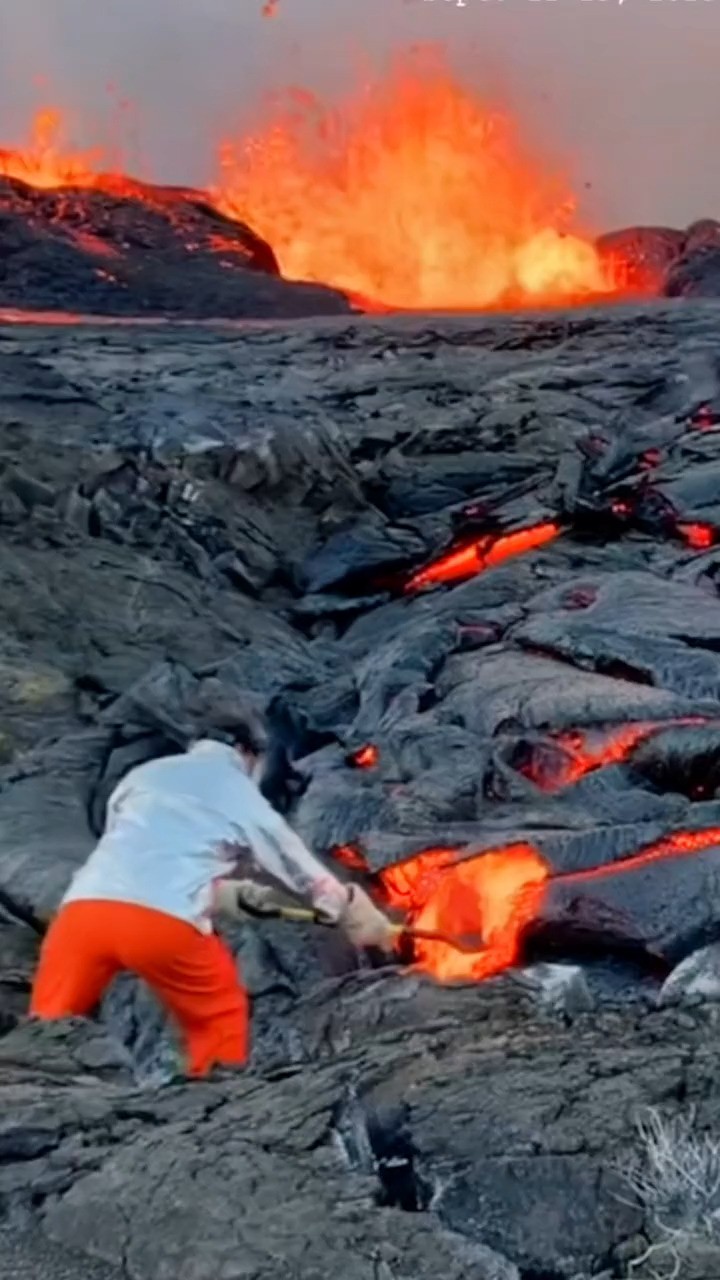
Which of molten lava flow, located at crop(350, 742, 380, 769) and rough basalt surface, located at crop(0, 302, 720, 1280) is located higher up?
rough basalt surface, located at crop(0, 302, 720, 1280)

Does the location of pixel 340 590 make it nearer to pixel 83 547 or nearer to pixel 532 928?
pixel 83 547

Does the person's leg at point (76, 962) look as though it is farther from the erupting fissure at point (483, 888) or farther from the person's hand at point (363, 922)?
the erupting fissure at point (483, 888)

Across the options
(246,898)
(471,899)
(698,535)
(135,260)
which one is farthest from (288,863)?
(135,260)

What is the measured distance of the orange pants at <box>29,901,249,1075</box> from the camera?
5.63 metres

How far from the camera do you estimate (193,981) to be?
5.74 m

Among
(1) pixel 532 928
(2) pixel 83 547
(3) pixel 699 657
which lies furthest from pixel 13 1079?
(2) pixel 83 547

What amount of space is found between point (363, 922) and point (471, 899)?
1.81m

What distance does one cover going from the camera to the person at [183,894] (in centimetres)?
565

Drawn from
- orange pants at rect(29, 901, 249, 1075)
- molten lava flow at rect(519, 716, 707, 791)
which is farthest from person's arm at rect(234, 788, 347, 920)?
molten lava flow at rect(519, 716, 707, 791)

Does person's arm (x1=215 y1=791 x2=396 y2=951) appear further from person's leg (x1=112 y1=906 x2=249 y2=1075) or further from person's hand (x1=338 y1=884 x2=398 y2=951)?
person's leg (x1=112 y1=906 x2=249 y2=1075)

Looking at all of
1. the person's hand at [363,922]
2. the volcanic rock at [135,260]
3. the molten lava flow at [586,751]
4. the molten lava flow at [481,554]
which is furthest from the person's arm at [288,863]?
the volcanic rock at [135,260]

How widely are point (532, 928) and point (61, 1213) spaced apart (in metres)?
3.31

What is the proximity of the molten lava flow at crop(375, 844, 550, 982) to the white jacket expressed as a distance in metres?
1.32

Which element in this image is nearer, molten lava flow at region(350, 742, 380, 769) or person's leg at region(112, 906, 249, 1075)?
person's leg at region(112, 906, 249, 1075)
